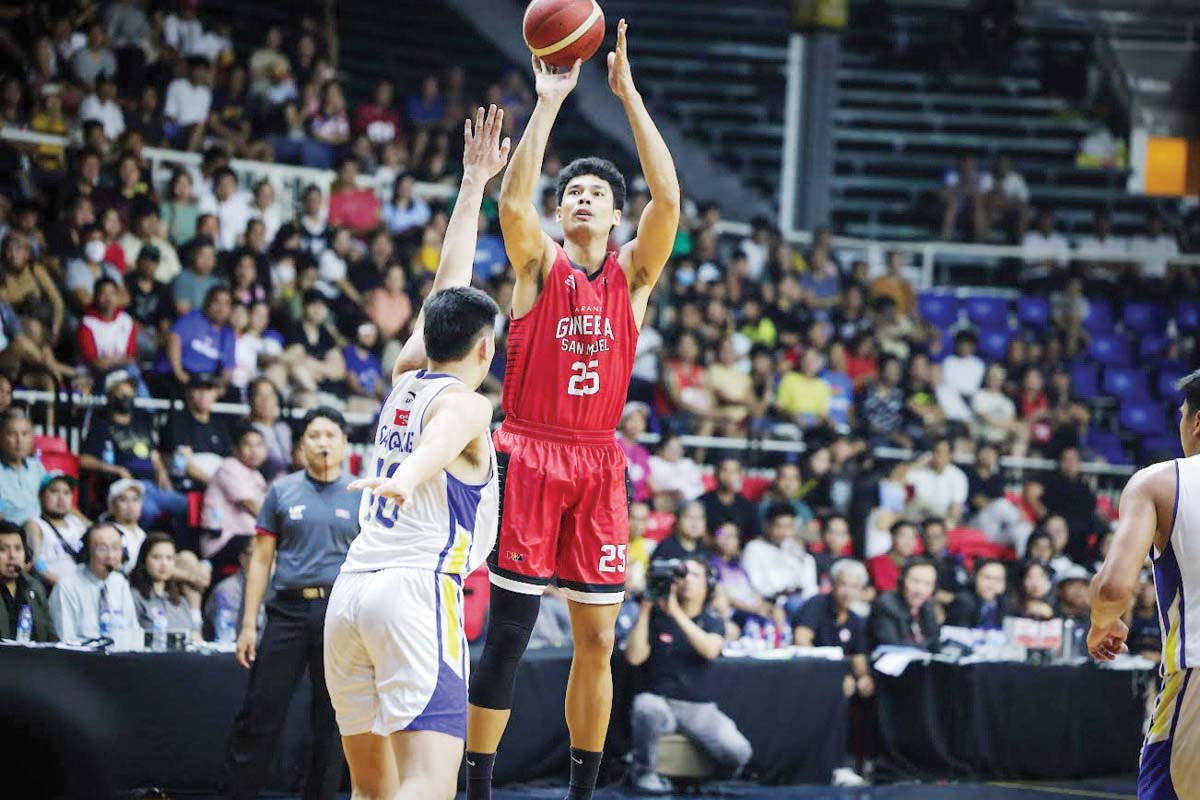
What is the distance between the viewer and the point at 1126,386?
16578mm

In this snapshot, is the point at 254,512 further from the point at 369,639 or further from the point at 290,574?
the point at 369,639

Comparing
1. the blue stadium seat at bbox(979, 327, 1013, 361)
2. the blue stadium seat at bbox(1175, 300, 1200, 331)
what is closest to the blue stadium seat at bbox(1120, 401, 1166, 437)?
the blue stadium seat at bbox(979, 327, 1013, 361)

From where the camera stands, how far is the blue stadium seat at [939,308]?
55.2 feet

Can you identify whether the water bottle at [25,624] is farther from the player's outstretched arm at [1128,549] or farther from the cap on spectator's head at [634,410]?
the player's outstretched arm at [1128,549]

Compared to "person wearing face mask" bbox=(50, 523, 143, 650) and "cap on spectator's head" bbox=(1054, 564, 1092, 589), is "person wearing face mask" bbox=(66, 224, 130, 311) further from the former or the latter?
"cap on spectator's head" bbox=(1054, 564, 1092, 589)

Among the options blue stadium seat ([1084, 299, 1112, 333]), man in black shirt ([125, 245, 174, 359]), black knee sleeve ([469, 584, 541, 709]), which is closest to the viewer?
black knee sleeve ([469, 584, 541, 709])

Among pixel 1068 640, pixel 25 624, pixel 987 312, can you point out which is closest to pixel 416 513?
pixel 25 624

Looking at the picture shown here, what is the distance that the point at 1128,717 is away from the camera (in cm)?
1104

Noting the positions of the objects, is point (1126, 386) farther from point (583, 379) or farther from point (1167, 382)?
point (583, 379)

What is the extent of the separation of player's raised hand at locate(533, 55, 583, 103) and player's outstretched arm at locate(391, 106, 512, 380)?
17 centimetres

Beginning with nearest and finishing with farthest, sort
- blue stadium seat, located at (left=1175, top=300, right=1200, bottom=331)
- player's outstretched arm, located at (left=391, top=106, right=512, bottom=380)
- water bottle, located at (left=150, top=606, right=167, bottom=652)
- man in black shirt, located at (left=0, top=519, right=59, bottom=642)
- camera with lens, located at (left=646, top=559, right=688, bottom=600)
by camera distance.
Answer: player's outstretched arm, located at (left=391, top=106, right=512, bottom=380) < man in black shirt, located at (left=0, top=519, right=59, bottom=642) < water bottle, located at (left=150, top=606, right=167, bottom=652) < camera with lens, located at (left=646, top=559, right=688, bottom=600) < blue stadium seat, located at (left=1175, top=300, right=1200, bottom=331)

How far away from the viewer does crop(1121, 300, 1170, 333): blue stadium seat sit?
17.5 meters

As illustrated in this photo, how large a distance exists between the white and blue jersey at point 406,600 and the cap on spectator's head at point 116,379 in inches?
229

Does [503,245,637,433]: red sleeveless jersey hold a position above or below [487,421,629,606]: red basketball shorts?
above
